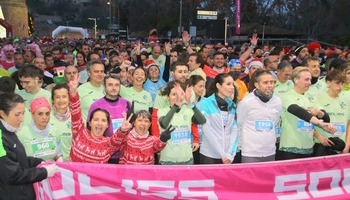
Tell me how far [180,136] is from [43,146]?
159 centimetres

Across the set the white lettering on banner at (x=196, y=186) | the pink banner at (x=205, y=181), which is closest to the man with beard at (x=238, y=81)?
the pink banner at (x=205, y=181)

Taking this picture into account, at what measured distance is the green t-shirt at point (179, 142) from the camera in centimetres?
518

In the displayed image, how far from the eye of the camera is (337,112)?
18.8ft

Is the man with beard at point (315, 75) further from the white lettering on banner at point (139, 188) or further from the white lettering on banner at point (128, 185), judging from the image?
the white lettering on banner at point (128, 185)

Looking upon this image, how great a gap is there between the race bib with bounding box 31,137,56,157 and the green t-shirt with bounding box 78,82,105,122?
3.88 ft

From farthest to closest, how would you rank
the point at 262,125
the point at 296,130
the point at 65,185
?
the point at 296,130 < the point at 262,125 < the point at 65,185

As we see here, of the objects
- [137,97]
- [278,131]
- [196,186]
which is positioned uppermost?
[137,97]

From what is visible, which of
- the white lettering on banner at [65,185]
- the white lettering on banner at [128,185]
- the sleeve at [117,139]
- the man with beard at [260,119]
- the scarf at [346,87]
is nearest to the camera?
the white lettering on banner at [65,185]

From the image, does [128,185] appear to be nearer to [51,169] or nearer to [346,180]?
[51,169]

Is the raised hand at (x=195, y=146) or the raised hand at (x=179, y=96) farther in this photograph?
the raised hand at (x=195, y=146)

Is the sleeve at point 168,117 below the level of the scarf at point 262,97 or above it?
below

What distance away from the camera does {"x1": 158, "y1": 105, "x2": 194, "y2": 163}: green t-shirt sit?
17.0 ft

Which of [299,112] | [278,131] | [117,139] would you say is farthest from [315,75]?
[117,139]

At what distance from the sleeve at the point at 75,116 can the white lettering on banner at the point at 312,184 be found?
231 cm
